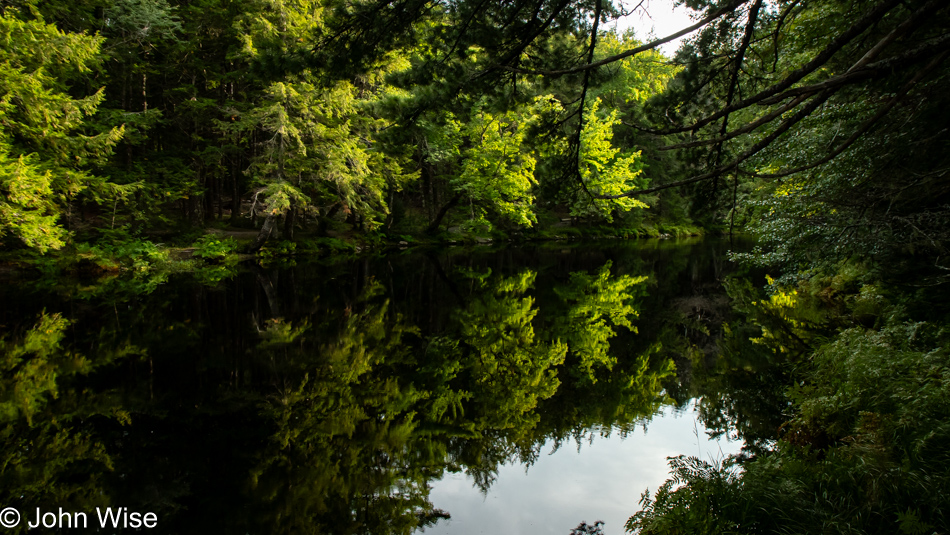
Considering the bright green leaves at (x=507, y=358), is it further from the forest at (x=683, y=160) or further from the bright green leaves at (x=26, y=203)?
Result: the bright green leaves at (x=26, y=203)

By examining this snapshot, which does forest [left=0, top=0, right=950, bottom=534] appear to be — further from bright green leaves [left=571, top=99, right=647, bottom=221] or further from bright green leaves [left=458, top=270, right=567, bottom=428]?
bright green leaves [left=571, top=99, right=647, bottom=221]

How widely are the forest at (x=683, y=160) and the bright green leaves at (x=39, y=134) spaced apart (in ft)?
0.22

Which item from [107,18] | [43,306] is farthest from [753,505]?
→ [107,18]

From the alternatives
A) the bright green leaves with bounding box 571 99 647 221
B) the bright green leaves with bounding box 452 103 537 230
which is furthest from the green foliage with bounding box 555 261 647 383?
the bright green leaves with bounding box 452 103 537 230

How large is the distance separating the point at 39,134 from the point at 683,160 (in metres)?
16.8

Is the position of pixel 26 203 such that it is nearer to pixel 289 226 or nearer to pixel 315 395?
pixel 289 226

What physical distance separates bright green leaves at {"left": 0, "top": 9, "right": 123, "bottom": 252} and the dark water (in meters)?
1.85

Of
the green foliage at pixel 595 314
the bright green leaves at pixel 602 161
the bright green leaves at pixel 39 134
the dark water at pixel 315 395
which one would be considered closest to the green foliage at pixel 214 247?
the bright green leaves at pixel 39 134

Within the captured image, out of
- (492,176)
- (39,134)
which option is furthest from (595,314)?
(39,134)

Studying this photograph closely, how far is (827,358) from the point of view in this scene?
18.4 ft

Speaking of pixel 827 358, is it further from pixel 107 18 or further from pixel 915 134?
pixel 107 18

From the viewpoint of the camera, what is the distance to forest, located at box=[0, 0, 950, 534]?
10.3 feet

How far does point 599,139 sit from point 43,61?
71.5 ft

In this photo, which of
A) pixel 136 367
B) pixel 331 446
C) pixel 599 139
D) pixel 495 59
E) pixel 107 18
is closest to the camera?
pixel 331 446
